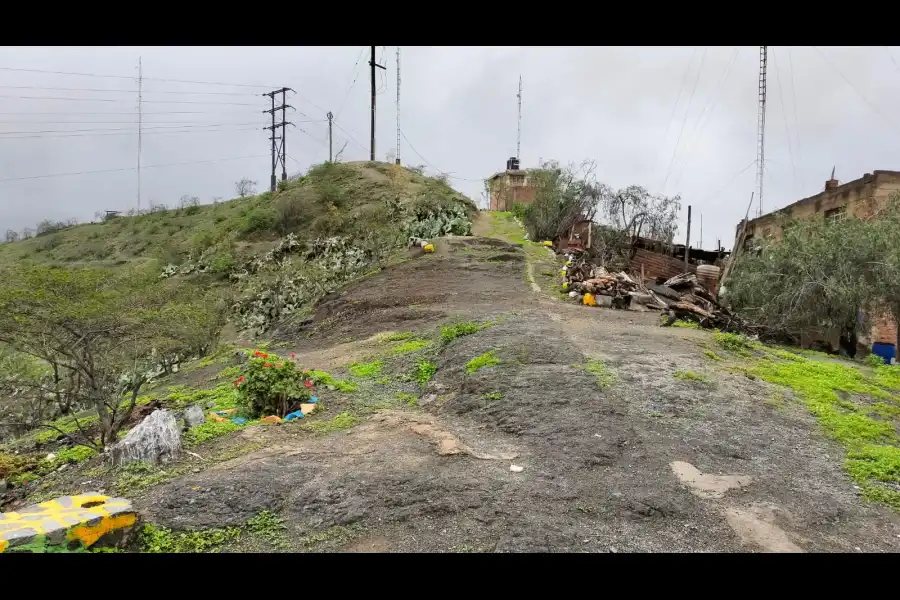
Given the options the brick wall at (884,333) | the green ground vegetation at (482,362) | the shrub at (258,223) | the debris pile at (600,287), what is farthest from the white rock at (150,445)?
the shrub at (258,223)

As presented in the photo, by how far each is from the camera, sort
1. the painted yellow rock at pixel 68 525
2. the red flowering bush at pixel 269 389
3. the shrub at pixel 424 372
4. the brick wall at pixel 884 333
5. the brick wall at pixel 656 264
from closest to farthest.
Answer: the painted yellow rock at pixel 68 525, the red flowering bush at pixel 269 389, the shrub at pixel 424 372, the brick wall at pixel 884 333, the brick wall at pixel 656 264

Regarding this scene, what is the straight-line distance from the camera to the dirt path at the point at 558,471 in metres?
4.41

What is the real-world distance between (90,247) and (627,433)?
37294mm

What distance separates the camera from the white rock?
20.8 ft

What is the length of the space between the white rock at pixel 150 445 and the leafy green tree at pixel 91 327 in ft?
4.95

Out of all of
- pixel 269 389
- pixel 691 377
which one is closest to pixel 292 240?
pixel 269 389

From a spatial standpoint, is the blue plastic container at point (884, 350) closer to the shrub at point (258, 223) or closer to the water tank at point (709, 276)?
the water tank at point (709, 276)

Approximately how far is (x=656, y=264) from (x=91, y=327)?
20.4 meters

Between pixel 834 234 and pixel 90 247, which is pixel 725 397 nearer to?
pixel 834 234

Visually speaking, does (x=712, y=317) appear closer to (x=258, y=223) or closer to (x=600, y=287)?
(x=600, y=287)

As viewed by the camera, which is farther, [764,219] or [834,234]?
[764,219]

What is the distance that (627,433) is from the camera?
6.43 metres

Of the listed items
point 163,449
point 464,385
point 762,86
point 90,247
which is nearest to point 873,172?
point 762,86

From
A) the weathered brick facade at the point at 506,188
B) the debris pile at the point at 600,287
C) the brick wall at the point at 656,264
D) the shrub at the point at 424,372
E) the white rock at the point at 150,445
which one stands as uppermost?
the weathered brick facade at the point at 506,188
